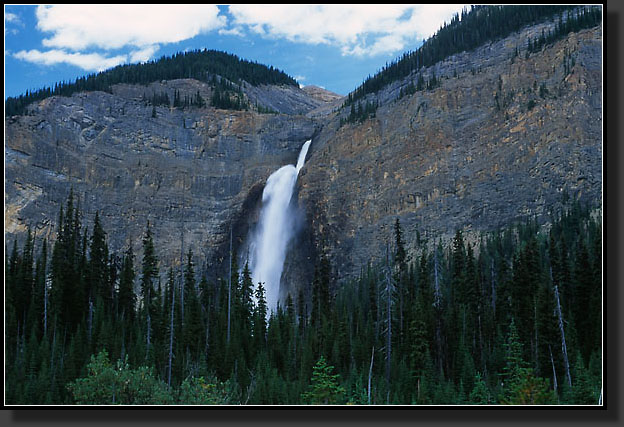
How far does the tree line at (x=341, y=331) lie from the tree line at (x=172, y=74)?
45.2 m

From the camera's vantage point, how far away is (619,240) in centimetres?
1952

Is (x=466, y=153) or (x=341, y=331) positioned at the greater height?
(x=466, y=153)

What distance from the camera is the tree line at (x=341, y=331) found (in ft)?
129

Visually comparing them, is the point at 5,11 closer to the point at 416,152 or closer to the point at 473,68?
the point at 416,152

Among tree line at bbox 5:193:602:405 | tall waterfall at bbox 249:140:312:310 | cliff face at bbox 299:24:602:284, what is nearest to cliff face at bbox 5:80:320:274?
tall waterfall at bbox 249:140:312:310

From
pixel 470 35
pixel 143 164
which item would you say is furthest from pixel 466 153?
pixel 143 164

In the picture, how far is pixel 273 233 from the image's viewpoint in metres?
91.5

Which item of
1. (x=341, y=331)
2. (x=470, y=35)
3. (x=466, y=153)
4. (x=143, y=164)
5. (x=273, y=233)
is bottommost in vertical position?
(x=341, y=331)

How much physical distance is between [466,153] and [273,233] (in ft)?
84.5

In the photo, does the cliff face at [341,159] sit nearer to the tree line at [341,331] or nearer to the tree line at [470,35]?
the tree line at [470,35]

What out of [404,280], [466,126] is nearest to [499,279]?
[404,280]

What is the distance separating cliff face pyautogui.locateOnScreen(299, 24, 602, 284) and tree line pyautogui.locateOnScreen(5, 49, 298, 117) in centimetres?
3397

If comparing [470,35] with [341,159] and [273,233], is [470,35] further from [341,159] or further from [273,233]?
[273,233]

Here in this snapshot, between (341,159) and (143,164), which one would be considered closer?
(341,159)
